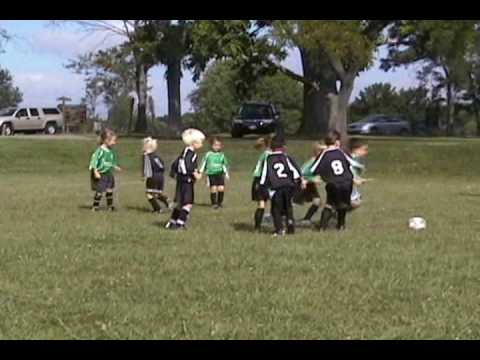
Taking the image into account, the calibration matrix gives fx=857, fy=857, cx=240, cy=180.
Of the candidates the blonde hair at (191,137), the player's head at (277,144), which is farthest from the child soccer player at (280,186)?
the blonde hair at (191,137)

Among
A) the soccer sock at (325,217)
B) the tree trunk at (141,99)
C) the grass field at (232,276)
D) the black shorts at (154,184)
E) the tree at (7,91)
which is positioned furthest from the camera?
the tree at (7,91)

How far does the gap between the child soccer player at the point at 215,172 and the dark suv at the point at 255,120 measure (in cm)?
2615

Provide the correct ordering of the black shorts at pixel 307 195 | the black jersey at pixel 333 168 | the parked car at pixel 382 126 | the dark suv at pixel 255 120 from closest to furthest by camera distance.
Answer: the black jersey at pixel 333 168
the black shorts at pixel 307 195
the dark suv at pixel 255 120
the parked car at pixel 382 126

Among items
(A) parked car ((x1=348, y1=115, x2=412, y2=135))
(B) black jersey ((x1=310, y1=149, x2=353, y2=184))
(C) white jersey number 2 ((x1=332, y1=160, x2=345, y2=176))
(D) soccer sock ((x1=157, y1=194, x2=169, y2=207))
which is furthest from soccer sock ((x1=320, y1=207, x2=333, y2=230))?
(A) parked car ((x1=348, y1=115, x2=412, y2=135))

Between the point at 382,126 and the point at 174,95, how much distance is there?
58.0 ft

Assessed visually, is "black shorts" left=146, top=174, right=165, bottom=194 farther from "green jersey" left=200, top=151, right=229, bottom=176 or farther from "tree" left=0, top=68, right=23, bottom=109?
"tree" left=0, top=68, right=23, bottom=109

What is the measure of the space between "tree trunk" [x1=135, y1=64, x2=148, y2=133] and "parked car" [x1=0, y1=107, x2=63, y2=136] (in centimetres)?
525

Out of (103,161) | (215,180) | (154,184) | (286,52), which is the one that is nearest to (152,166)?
(154,184)

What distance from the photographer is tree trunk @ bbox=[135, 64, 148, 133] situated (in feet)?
184

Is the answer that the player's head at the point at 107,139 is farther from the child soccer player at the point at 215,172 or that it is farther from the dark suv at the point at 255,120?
the dark suv at the point at 255,120

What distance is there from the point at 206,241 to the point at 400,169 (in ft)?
69.9

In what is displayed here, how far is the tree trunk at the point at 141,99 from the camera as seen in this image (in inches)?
2205
